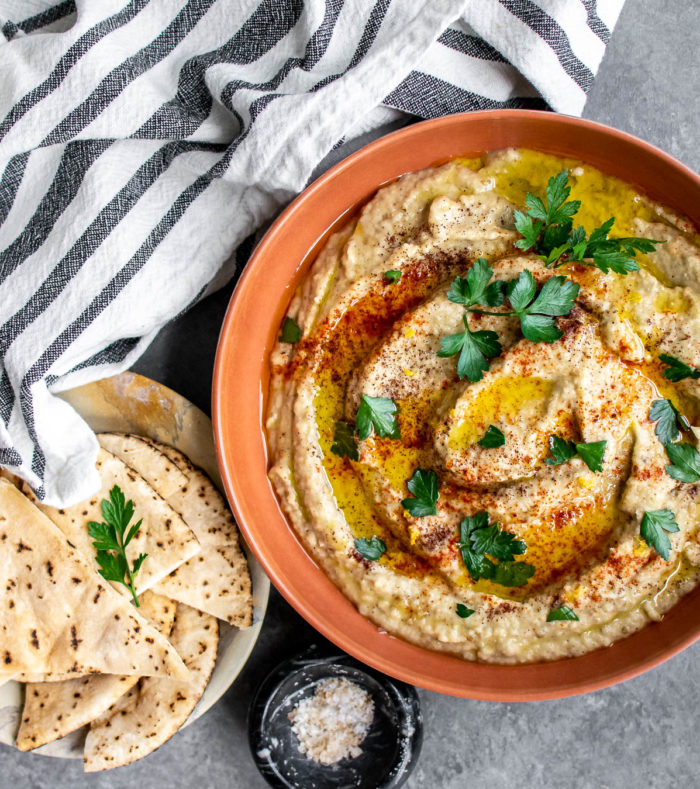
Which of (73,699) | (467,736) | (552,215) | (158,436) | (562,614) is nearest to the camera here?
(552,215)

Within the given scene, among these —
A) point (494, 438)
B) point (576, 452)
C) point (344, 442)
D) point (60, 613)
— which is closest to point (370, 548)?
point (344, 442)

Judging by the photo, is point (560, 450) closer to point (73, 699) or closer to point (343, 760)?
point (343, 760)

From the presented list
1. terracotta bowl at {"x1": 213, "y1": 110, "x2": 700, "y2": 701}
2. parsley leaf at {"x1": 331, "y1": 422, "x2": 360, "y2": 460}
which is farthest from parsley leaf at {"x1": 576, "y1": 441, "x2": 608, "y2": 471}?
parsley leaf at {"x1": 331, "y1": 422, "x2": 360, "y2": 460}

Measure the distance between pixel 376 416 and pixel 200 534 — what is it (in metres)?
1.06

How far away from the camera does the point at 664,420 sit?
118 inches

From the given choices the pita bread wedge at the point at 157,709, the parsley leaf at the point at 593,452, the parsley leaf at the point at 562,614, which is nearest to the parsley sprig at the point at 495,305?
the parsley leaf at the point at 593,452

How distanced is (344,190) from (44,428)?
1.66 meters

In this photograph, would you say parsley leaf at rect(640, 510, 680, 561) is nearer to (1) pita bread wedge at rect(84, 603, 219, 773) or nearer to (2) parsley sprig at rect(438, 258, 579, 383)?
(2) parsley sprig at rect(438, 258, 579, 383)

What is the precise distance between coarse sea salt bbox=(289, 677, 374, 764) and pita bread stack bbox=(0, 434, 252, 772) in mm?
546

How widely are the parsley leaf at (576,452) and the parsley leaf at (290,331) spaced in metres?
1.15

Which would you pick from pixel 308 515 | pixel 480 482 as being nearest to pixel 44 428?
pixel 308 515

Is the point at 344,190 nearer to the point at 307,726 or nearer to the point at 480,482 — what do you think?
the point at 480,482

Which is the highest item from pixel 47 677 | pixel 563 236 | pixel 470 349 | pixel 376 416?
pixel 563 236

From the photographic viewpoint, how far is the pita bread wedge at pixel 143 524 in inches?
132
